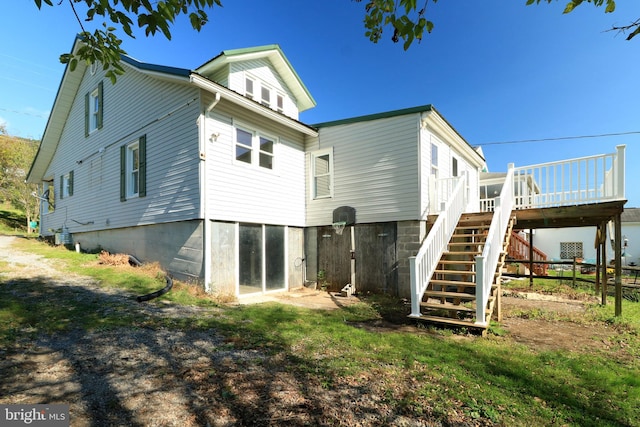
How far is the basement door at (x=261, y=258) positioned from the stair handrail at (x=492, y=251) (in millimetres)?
5857

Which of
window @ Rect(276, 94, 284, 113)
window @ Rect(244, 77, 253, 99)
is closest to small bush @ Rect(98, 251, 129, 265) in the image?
window @ Rect(244, 77, 253, 99)

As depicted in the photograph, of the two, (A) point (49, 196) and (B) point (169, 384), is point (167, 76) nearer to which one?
(B) point (169, 384)

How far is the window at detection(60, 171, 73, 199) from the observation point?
46.6 feet

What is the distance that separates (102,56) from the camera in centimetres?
324

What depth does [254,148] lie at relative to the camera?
30.5 ft

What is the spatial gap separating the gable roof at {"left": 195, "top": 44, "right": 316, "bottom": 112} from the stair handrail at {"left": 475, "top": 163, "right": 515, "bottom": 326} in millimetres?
7949

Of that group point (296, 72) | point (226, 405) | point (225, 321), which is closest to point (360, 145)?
point (296, 72)

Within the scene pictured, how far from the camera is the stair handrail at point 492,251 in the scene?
580 cm

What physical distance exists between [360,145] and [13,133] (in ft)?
93.7

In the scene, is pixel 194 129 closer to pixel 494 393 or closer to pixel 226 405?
pixel 226 405

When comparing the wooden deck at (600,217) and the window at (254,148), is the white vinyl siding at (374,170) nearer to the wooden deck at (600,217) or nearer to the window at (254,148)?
the window at (254,148)

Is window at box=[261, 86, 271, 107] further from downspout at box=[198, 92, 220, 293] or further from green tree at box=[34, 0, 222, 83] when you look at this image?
green tree at box=[34, 0, 222, 83]

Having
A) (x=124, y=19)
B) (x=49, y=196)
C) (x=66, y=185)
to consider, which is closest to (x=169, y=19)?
(x=124, y=19)

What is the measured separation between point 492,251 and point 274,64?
31.5 feet
